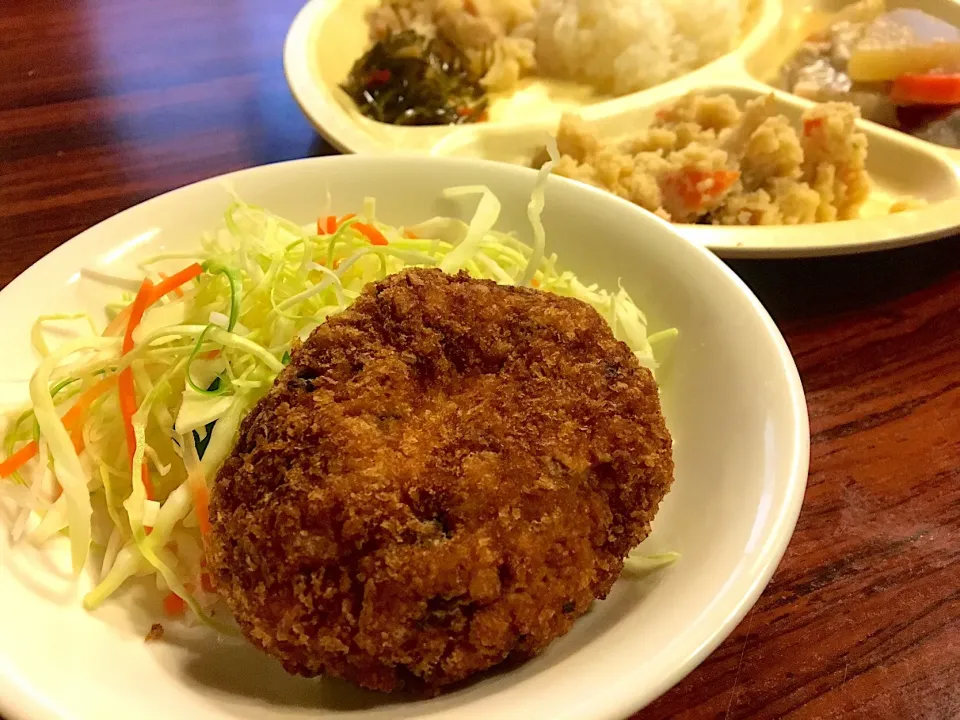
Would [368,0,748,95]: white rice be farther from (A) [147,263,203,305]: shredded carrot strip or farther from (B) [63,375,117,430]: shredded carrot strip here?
(B) [63,375,117,430]: shredded carrot strip

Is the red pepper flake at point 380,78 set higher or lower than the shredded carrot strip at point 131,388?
lower

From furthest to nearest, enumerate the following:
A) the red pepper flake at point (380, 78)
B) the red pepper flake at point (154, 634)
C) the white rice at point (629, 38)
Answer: the white rice at point (629, 38) < the red pepper flake at point (380, 78) < the red pepper flake at point (154, 634)

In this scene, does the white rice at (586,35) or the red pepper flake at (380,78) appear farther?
the white rice at (586,35)

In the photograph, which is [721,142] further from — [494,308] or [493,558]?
[493,558]

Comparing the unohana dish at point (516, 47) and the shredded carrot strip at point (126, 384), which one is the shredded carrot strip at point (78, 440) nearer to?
the shredded carrot strip at point (126, 384)

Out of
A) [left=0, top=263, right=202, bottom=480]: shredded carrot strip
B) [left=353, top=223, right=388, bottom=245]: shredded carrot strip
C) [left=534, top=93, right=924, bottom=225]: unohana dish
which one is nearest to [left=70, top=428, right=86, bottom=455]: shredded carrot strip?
[left=0, top=263, right=202, bottom=480]: shredded carrot strip

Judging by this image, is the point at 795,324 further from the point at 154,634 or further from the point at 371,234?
the point at 154,634

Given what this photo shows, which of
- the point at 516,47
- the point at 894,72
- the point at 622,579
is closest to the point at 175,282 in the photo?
the point at 622,579

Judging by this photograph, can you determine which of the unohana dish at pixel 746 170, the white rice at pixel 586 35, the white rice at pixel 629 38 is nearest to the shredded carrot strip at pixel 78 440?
the unohana dish at pixel 746 170
